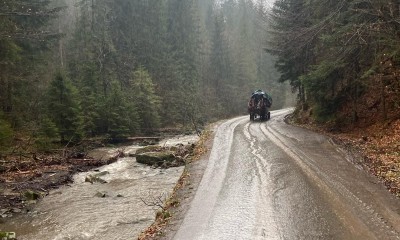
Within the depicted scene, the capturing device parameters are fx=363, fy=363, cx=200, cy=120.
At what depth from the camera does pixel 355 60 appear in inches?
759

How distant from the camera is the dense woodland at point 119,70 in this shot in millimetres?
24500

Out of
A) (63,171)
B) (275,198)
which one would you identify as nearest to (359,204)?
(275,198)

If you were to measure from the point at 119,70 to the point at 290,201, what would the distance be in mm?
39859

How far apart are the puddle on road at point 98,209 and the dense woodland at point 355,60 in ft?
32.2

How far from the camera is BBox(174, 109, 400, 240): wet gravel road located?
23.5 ft

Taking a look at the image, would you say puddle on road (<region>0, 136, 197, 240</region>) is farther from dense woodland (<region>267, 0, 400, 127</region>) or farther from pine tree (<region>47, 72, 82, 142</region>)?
dense woodland (<region>267, 0, 400, 127</region>)

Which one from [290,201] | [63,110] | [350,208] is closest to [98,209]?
[290,201]

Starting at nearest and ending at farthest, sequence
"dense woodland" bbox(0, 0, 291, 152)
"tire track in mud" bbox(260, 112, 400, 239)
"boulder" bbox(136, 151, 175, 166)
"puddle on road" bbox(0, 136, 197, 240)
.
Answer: "tire track in mud" bbox(260, 112, 400, 239) → "puddle on road" bbox(0, 136, 197, 240) → "boulder" bbox(136, 151, 175, 166) → "dense woodland" bbox(0, 0, 291, 152)

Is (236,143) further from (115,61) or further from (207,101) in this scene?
(207,101)

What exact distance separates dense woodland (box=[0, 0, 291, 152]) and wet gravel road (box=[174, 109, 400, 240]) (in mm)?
8140

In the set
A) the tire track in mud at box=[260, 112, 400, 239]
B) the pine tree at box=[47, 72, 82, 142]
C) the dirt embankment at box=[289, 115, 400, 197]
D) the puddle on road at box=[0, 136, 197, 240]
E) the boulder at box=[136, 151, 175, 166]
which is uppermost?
the pine tree at box=[47, 72, 82, 142]

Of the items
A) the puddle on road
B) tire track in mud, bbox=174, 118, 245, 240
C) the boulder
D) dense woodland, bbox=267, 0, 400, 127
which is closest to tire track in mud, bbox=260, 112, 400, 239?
tire track in mud, bbox=174, 118, 245, 240

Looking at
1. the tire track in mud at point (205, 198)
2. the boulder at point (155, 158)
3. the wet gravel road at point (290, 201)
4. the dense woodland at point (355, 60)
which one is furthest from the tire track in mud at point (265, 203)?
the boulder at point (155, 158)

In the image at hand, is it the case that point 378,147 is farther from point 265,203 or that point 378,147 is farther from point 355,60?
point 265,203
